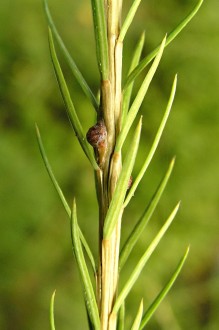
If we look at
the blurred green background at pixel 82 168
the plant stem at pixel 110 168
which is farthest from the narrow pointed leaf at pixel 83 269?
the blurred green background at pixel 82 168

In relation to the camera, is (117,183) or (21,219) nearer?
(117,183)

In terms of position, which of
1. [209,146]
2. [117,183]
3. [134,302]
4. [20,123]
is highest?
[117,183]

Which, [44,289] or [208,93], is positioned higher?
[208,93]

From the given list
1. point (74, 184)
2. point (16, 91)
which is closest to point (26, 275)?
point (74, 184)

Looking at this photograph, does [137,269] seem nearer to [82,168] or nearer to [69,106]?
[69,106]

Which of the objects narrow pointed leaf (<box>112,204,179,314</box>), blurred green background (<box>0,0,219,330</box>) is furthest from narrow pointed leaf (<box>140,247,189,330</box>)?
blurred green background (<box>0,0,219,330</box>)

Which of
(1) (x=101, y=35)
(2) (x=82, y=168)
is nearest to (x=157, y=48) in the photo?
(1) (x=101, y=35)

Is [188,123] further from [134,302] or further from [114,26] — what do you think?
[114,26]

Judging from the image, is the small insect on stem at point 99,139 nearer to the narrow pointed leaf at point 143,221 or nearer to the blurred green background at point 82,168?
the narrow pointed leaf at point 143,221
